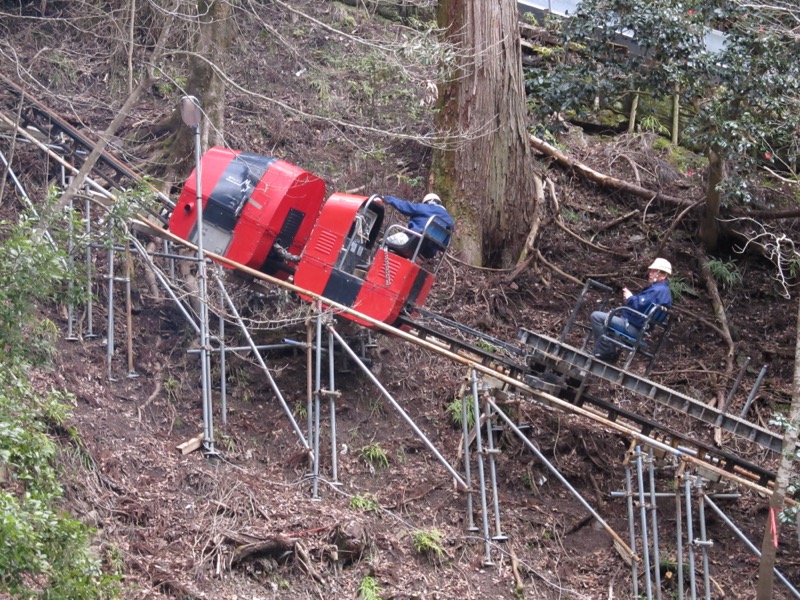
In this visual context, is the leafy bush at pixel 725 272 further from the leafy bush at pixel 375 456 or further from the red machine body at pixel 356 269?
the leafy bush at pixel 375 456

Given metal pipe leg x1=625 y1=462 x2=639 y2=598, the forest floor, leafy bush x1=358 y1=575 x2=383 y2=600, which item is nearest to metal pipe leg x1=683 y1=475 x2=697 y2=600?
metal pipe leg x1=625 y1=462 x2=639 y2=598

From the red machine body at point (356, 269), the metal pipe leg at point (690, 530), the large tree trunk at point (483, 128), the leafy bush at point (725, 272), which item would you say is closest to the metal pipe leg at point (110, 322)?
the red machine body at point (356, 269)

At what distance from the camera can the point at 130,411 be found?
36.9 feet

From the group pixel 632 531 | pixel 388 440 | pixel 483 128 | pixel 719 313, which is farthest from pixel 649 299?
pixel 483 128

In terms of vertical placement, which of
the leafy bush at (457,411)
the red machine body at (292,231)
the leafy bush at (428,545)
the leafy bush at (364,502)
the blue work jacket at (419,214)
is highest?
the blue work jacket at (419,214)

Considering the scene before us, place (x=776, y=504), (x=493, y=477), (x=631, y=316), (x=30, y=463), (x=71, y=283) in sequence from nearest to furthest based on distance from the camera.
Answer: (x=30, y=463) < (x=776, y=504) < (x=71, y=283) < (x=493, y=477) < (x=631, y=316)

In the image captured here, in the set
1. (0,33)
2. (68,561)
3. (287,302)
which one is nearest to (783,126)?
(287,302)

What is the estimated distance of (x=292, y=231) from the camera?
12188mm

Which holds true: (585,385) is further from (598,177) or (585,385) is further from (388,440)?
(598,177)

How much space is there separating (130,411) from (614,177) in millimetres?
9977

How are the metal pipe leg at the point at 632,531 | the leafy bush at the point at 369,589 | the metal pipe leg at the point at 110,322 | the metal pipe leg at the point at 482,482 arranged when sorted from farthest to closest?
1. the metal pipe leg at the point at 110,322
2. the metal pipe leg at the point at 482,482
3. the metal pipe leg at the point at 632,531
4. the leafy bush at the point at 369,589

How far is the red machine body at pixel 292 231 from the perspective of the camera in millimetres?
11562

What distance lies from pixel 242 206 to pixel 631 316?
4575 mm

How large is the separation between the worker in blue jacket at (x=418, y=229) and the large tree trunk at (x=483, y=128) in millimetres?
3397
